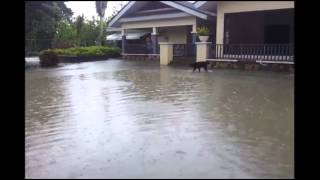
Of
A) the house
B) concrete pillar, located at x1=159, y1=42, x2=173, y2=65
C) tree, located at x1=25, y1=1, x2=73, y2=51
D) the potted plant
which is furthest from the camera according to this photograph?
concrete pillar, located at x1=159, y1=42, x2=173, y2=65

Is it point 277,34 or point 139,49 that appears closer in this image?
point 277,34

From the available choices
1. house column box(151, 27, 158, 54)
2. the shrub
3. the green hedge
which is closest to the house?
house column box(151, 27, 158, 54)

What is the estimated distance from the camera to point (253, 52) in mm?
17719

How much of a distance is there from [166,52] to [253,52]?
502 centimetres

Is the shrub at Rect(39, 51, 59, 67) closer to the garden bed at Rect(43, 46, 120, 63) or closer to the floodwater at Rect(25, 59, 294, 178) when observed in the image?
the garden bed at Rect(43, 46, 120, 63)

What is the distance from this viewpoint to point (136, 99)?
8.98 meters

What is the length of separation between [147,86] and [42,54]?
35.7 ft

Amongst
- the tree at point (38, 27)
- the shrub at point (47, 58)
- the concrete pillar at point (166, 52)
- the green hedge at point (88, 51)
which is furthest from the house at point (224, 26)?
the shrub at point (47, 58)

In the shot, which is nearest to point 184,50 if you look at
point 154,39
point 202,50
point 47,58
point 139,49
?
point 202,50

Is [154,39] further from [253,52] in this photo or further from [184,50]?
[253,52]

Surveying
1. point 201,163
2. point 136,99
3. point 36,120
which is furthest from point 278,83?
point 201,163

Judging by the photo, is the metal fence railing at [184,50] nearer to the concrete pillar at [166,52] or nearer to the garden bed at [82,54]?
the concrete pillar at [166,52]

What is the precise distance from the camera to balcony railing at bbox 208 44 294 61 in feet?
55.1
